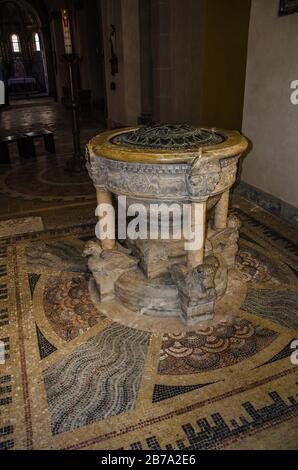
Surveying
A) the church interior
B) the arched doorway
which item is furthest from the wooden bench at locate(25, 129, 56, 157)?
the arched doorway

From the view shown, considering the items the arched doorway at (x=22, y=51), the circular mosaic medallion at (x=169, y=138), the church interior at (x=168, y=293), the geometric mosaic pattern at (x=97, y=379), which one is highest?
the arched doorway at (x=22, y=51)

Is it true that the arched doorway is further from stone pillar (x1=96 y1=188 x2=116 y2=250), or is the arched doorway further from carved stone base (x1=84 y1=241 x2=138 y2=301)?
carved stone base (x1=84 y1=241 x2=138 y2=301)

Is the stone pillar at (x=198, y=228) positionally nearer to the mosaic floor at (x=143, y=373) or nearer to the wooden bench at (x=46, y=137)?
the mosaic floor at (x=143, y=373)

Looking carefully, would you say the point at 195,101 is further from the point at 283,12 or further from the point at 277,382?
the point at 277,382

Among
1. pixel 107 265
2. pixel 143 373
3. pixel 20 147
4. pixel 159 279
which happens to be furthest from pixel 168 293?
pixel 20 147

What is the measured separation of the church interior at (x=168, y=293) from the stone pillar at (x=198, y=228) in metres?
0.02

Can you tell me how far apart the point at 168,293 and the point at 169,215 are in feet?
2.07

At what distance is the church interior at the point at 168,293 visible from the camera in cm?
207

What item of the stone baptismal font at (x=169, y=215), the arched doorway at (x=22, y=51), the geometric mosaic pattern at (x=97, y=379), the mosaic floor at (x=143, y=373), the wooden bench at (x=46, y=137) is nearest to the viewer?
the mosaic floor at (x=143, y=373)

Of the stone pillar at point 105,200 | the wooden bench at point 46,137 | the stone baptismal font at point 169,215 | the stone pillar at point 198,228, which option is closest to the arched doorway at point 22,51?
the wooden bench at point 46,137

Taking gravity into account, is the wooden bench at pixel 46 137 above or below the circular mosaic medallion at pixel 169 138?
below

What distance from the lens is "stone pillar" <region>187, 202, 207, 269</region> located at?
2.63 meters

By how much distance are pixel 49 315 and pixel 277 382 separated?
5.85 ft

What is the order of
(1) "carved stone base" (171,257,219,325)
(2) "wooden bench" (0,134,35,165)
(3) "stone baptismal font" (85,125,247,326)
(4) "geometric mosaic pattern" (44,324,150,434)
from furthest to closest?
(2) "wooden bench" (0,134,35,165)
(1) "carved stone base" (171,257,219,325)
(3) "stone baptismal font" (85,125,247,326)
(4) "geometric mosaic pattern" (44,324,150,434)
